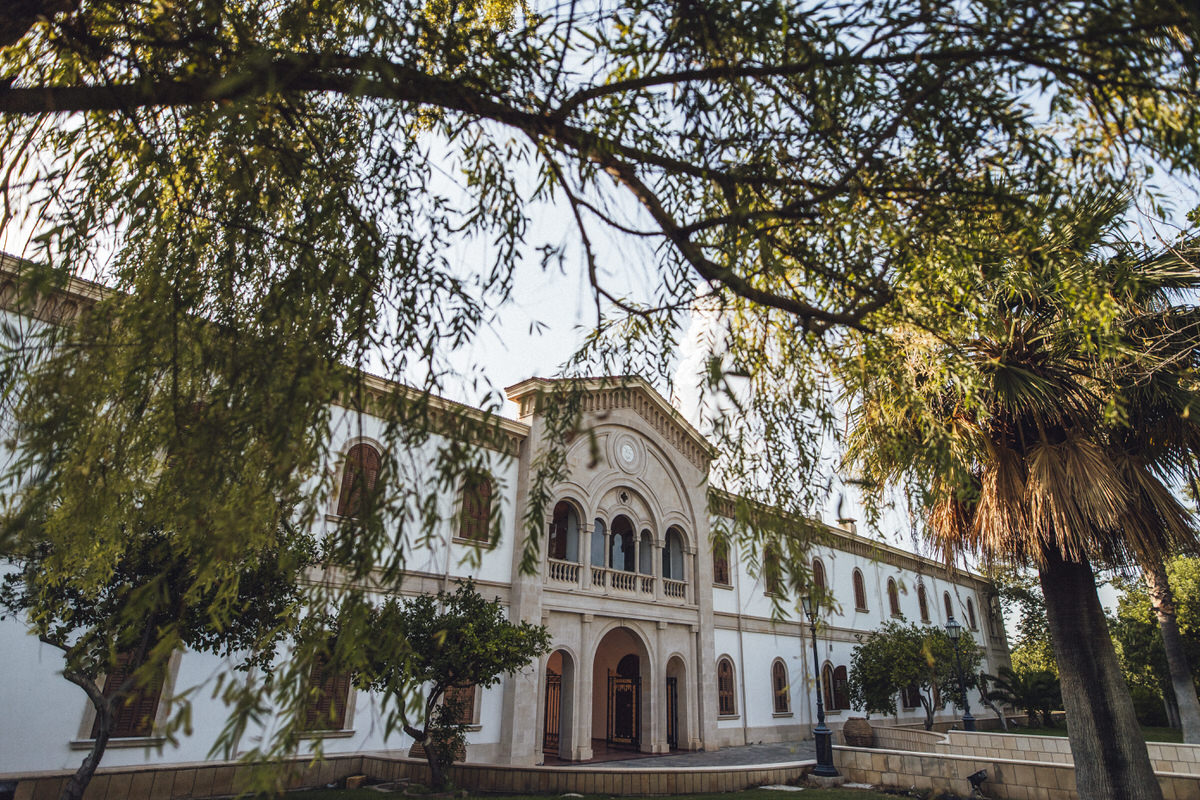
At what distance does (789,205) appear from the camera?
335cm

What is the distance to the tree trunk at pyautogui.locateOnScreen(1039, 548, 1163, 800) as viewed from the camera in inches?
279

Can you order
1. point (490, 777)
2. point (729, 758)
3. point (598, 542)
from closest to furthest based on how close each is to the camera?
point (490, 777)
point (729, 758)
point (598, 542)

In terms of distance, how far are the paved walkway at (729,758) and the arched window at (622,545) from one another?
200 inches

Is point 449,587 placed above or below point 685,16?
below

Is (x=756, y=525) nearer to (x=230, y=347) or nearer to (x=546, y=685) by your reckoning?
(x=230, y=347)

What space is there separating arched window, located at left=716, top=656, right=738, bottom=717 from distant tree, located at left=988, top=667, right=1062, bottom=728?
20.0 metres

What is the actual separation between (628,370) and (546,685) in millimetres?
15019

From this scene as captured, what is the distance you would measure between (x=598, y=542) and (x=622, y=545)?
4.83 ft

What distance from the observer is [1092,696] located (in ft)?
24.0

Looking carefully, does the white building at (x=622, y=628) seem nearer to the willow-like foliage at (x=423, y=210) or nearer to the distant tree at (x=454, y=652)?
the distant tree at (x=454, y=652)

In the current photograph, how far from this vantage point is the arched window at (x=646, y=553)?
20.9 m

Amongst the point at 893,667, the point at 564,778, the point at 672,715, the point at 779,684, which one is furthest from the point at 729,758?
the point at 893,667

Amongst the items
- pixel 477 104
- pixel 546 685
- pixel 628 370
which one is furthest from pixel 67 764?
pixel 477 104

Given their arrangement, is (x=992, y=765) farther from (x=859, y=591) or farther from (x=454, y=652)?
(x=859, y=591)
